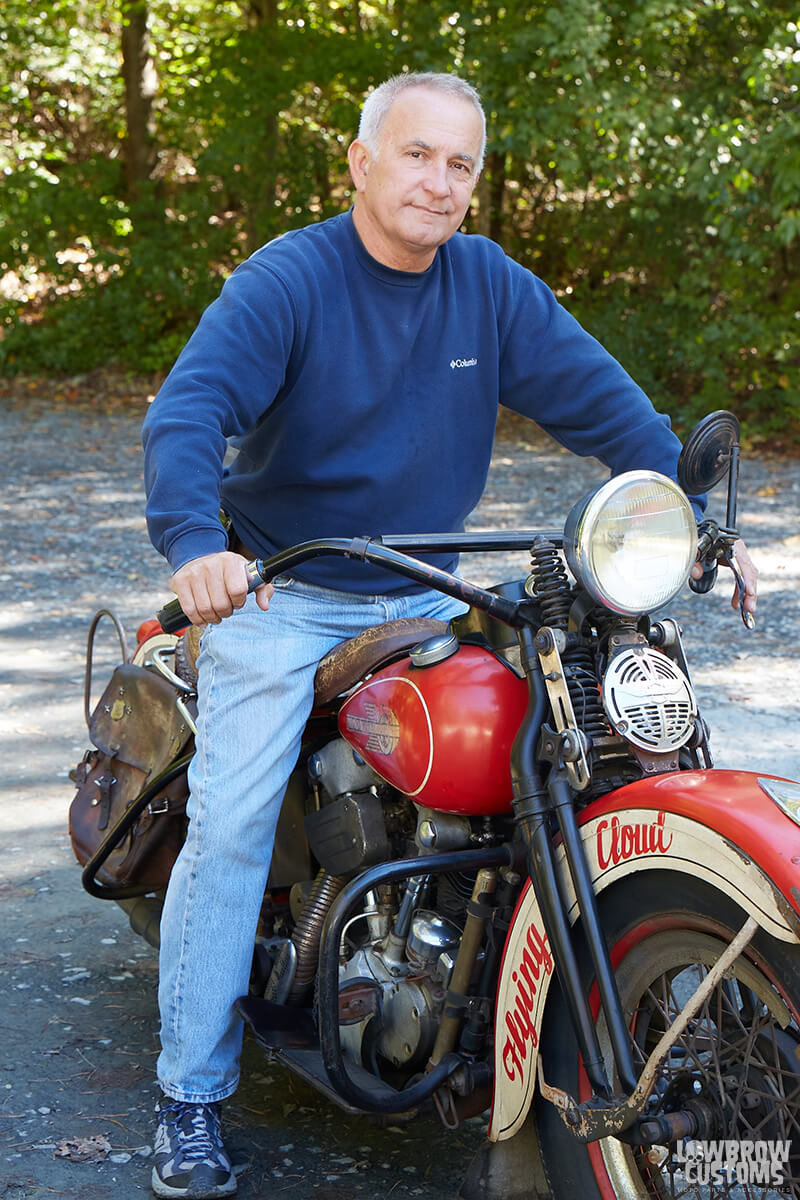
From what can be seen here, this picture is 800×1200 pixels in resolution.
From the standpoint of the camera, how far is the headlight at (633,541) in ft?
7.00

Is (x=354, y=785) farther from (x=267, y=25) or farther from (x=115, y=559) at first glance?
(x=267, y=25)

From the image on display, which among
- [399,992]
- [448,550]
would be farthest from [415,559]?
[399,992]

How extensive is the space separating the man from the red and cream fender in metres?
0.61

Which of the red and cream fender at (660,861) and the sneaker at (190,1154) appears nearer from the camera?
the red and cream fender at (660,861)

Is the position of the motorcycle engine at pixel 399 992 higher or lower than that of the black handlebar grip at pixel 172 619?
lower

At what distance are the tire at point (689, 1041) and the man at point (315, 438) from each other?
0.70 m

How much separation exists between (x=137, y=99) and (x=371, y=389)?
48.1ft

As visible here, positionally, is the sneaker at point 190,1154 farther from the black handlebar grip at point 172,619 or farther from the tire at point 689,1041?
the black handlebar grip at point 172,619

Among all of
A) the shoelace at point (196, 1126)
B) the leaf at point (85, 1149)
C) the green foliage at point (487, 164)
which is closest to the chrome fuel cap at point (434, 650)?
the shoelace at point (196, 1126)

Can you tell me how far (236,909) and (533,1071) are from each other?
69 cm

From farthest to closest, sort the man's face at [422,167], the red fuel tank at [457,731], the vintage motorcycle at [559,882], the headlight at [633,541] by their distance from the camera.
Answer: the man's face at [422,167] → the red fuel tank at [457,731] → the headlight at [633,541] → the vintage motorcycle at [559,882]

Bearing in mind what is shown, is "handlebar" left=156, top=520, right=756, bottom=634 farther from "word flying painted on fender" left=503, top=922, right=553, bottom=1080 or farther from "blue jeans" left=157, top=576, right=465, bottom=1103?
"word flying painted on fender" left=503, top=922, right=553, bottom=1080

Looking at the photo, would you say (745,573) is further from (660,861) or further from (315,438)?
(315,438)

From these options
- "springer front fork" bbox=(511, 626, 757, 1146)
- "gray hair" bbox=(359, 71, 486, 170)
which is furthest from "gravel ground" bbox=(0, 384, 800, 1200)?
"gray hair" bbox=(359, 71, 486, 170)
